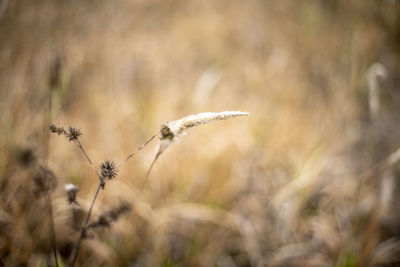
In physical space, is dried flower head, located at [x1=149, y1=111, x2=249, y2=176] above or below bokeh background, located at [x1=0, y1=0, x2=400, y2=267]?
below

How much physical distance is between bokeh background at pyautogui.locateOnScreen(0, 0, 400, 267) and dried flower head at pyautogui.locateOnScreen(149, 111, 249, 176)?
0.27 m

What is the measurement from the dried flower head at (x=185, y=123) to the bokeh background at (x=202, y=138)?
10.8 inches

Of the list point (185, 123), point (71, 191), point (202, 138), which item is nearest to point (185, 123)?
point (185, 123)

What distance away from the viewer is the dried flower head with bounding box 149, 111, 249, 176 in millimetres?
320

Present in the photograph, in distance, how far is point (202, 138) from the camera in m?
1.58

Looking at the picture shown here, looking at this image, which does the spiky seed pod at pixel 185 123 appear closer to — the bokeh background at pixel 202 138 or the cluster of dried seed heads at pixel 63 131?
the cluster of dried seed heads at pixel 63 131

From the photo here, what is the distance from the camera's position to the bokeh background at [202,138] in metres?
0.86

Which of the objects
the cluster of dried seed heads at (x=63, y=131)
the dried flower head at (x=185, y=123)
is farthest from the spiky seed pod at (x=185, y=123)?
the cluster of dried seed heads at (x=63, y=131)

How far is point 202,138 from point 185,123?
1249mm

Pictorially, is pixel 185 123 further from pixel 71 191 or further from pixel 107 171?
pixel 71 191

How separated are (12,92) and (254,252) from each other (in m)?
1.53

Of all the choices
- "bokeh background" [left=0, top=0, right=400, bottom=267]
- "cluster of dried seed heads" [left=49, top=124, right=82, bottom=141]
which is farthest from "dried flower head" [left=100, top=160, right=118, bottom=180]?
"bokeh background" [left=0, top=0, right=400, bottom=267]

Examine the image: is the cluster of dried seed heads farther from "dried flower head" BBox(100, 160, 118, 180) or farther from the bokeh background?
the bokeh background

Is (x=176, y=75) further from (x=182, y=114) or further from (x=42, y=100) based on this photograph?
(x=42, y=100)
